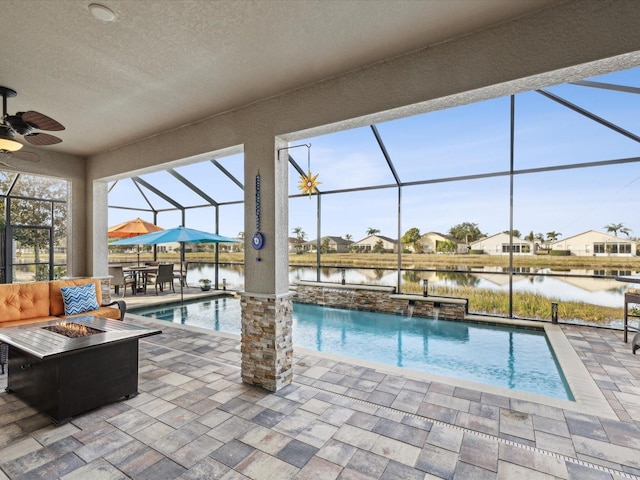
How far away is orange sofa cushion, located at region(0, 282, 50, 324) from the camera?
14.3ft

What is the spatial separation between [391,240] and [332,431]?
5763mm

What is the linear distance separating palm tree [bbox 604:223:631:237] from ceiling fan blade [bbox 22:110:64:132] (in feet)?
27.1

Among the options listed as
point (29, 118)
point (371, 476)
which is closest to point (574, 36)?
point (371, 476)

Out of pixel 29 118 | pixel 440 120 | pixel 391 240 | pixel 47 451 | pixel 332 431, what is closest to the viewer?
pixel 47 451

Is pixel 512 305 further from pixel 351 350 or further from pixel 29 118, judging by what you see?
pixel 29 118

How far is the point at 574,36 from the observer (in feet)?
7.15

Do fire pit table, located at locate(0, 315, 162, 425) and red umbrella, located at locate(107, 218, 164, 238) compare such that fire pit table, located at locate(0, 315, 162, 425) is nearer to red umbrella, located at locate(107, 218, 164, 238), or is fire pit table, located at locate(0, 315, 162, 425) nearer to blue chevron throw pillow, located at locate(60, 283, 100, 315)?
blue chevron throw pillow, located at locate(60, 283, 100, 315)

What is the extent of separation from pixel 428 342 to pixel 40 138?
6162mm

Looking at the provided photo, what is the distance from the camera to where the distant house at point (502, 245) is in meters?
6.38

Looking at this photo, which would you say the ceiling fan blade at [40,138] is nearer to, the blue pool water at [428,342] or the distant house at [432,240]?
the blue pool water at [428,342]

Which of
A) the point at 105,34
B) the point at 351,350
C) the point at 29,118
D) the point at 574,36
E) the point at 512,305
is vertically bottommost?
the point at 351,350

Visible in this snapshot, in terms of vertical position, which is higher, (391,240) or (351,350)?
(391,240)

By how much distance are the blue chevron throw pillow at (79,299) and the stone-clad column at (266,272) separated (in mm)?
2988

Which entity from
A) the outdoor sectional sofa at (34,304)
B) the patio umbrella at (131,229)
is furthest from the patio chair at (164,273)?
the outdoor sectional sofa at (34,304)
